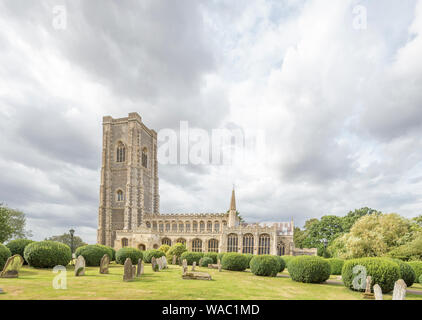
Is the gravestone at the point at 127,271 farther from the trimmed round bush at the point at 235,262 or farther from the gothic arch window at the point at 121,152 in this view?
the gothic arch window at the point at 121,152

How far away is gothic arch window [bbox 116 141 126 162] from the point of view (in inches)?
2240

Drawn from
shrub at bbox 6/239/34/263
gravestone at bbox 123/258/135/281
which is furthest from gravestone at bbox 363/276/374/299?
shrub at bbox 6/239/34/263

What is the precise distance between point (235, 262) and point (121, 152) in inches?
1687

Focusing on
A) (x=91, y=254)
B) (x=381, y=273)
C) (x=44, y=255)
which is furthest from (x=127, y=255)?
(x=381, y=273)

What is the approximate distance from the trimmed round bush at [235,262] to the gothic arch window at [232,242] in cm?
2156

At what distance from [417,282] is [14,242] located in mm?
32496

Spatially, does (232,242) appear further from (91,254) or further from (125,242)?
(91,254)

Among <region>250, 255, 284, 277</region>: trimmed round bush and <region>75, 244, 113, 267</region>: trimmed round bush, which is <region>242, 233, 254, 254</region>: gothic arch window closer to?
<region>250, 255, 284, 277</region>: trimmed round bush

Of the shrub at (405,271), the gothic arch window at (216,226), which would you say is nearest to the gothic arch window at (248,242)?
the gothic arch window at (216,226)

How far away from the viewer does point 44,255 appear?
17594mm

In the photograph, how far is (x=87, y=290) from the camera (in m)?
10.3

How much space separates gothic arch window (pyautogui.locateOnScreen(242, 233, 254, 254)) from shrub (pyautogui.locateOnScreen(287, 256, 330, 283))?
1082 inches

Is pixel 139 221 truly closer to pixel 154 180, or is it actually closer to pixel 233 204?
pixel 154 180

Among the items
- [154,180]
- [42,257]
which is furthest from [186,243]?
[42,257]
